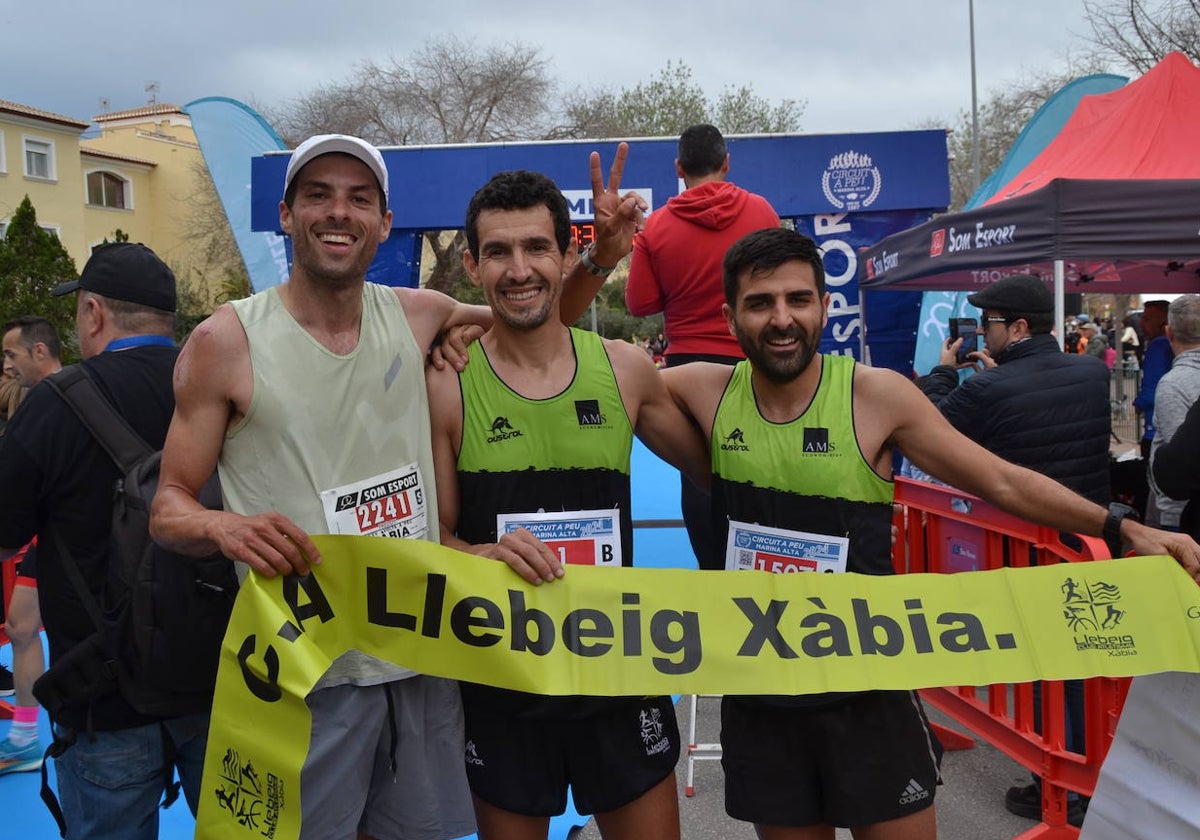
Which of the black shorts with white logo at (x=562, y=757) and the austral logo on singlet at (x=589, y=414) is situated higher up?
the austral logo on singlet at (x=589, y=414)

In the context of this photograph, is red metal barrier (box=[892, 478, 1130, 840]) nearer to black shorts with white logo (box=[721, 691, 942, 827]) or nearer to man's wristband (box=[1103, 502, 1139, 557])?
man's wristband (box=[1103, 502, 1139, 557])

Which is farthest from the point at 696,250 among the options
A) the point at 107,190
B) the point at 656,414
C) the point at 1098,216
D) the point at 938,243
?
the point at 107,190

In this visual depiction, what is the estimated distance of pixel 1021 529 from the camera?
11.6 feet

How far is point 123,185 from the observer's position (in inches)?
1741

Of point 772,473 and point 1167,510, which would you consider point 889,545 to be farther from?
point 1167,510

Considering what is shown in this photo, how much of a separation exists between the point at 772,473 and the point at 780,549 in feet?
0.64

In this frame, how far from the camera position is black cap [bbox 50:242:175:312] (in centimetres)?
271

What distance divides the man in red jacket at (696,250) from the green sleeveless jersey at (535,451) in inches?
57.6

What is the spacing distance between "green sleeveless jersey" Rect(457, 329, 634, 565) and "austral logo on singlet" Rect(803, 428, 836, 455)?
0.46 meters

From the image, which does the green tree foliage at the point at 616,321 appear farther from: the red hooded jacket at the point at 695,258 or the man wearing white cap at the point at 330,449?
the man wearing white cap at the point at 330,449

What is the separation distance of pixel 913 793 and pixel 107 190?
161 ft

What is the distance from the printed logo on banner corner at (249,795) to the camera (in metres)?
2.07

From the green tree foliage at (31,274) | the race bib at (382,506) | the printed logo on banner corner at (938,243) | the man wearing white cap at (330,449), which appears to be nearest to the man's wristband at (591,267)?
the man wearing white cap at (330,449)

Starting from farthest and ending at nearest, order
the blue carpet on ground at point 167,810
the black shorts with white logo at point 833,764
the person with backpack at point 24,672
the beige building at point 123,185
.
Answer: the beige building at point 123,185
the person with backpack at point 24,672
the blue carpet on ground at point 167,810
the black shorts with white logo at point 833,764
